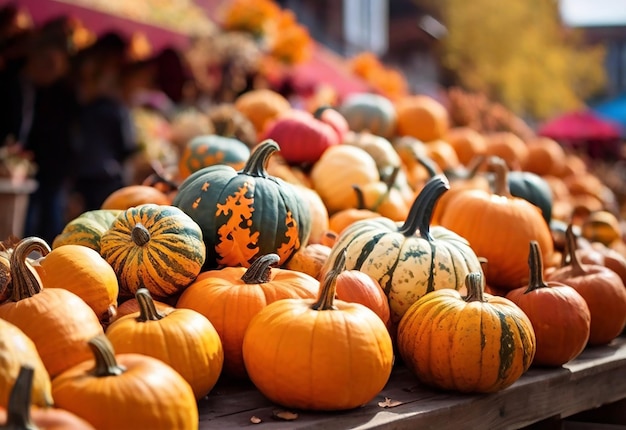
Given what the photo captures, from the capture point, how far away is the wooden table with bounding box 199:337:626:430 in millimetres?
1861

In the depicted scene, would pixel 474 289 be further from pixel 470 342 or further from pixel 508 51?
pixel 508 51

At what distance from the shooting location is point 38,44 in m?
5.80

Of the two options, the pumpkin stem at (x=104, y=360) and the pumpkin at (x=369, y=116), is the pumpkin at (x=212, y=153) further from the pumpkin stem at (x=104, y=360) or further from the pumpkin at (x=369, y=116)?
the pumpkin stem at (x=104, y=360)

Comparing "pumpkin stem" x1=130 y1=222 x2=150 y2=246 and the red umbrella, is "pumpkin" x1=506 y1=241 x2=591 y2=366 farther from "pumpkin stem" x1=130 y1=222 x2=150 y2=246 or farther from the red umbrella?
the red umbrella

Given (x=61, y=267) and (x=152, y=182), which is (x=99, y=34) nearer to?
(x=152, y=182)

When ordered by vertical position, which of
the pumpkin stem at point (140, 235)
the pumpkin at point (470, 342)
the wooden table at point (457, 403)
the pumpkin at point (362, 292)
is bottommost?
the wooden table at point (457, 403)

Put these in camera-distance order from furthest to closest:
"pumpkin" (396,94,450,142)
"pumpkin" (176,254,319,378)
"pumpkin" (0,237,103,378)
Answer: "pumpkin" (396,94,450,142) < "pumpkin" (176,254,319,378) < "pumpkin" (0,237,103,378)

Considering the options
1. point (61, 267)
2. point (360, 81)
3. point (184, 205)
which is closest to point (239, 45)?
point (360, 81)

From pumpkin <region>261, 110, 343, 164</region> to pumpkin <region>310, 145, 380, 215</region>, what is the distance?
119 millimetres

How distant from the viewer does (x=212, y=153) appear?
3.32 meters

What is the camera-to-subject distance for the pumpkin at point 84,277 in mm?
2035

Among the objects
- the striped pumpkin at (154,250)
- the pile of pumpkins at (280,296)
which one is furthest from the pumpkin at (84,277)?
the striped pumpkin at (154,250)

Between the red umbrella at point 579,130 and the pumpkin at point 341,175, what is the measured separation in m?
10.1

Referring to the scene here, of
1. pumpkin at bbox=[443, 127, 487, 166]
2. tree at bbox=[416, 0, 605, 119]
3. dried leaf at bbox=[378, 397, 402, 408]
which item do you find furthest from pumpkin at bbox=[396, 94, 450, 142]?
tree at bbox=[416, 0, 605, 119]
